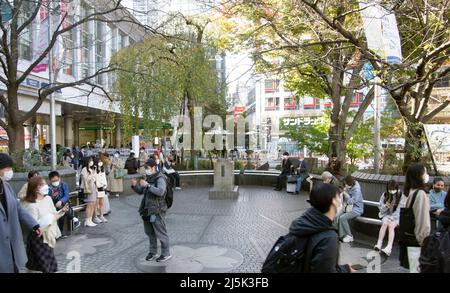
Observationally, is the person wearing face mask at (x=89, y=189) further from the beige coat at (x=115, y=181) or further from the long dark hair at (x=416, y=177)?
the long dark hair at (x=416, y=177)

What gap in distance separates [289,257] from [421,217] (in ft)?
8.13

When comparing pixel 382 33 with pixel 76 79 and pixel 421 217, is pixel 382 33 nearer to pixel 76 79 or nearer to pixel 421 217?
pixel 421 217

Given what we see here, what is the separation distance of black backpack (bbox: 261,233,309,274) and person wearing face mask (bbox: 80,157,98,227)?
6.85m

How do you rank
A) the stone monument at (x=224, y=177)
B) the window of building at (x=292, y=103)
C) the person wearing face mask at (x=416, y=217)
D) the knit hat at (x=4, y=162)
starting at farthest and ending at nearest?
1. the window of building at (x=292, y=103)
2. the stone monument at (x=224, y=177)
3. the person wearing face mask at (x=416, y=217)
4. the knit hat at (x=4, y=162)

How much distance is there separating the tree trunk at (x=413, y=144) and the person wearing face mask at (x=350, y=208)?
188 centimetres

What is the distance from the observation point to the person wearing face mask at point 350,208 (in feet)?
23.5

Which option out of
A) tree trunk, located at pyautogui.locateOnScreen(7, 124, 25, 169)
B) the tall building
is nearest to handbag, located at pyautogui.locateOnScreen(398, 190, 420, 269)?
tree trunk, located at pyautogui.locateOnScreen(7, 124, 25, 169)

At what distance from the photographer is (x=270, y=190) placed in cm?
1539

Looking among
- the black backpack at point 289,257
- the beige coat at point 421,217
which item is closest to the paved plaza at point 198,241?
the beige coat at point 421,217

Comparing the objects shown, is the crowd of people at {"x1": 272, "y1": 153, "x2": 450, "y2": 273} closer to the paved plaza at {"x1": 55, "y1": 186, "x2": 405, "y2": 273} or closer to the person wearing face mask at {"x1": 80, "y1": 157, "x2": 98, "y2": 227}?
the paved plaza at {"x1": 55, "y1": 186, "x2": 405, "y2": 273}

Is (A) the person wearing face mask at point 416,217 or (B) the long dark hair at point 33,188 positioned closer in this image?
(A) the person wearing face mask at point 416,217
